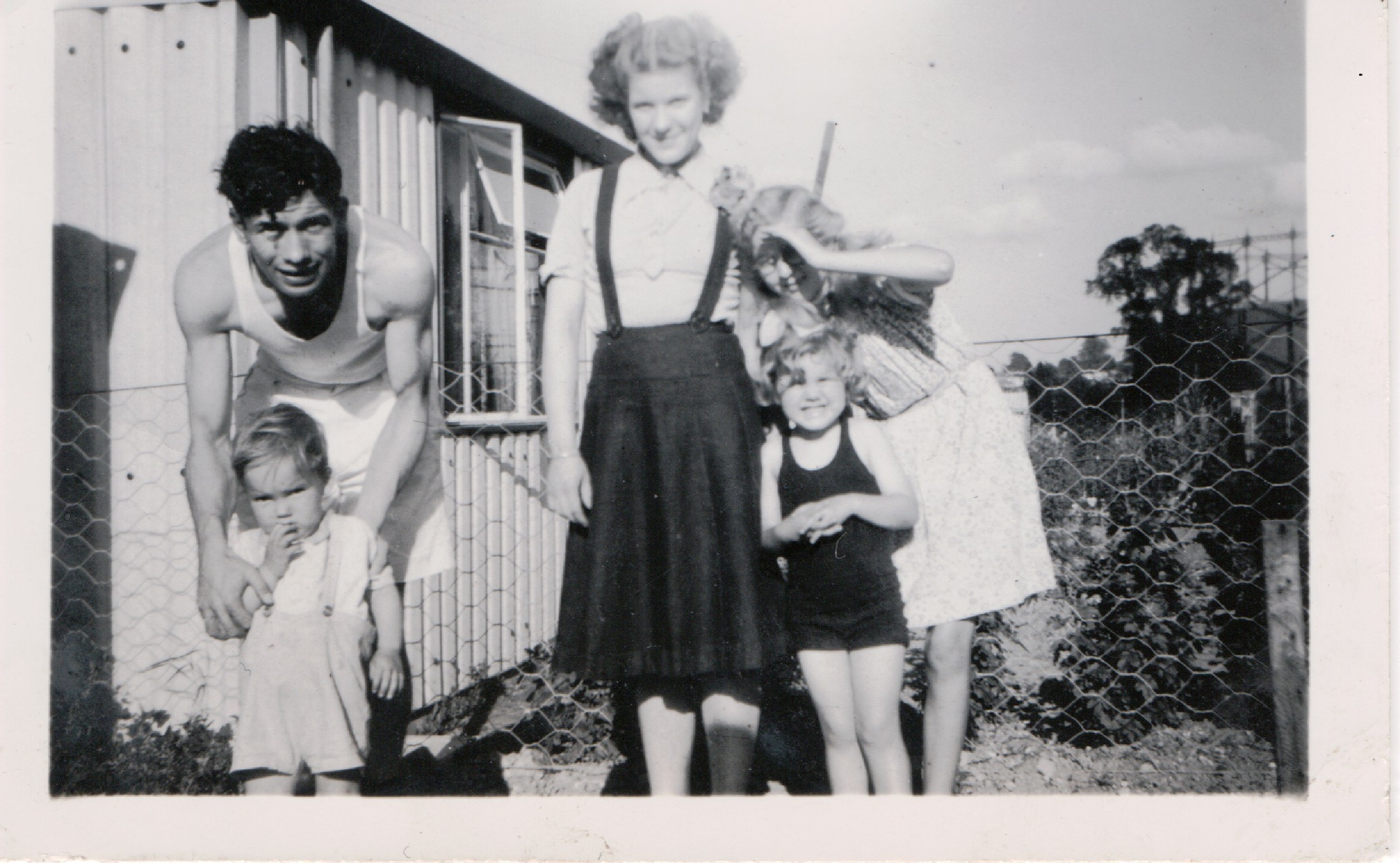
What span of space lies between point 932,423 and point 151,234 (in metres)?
2.02

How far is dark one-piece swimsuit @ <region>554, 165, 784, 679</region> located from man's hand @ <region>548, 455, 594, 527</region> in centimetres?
3

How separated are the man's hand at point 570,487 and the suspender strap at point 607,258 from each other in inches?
11.4

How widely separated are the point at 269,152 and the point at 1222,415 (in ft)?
7.76

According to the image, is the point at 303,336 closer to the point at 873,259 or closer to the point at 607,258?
the point at 607,258

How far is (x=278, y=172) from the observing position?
2.10m

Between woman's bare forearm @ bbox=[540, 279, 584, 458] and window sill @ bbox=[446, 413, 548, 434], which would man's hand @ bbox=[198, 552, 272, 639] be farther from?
woman's bare forearm @ bbox=[540, 279, 584, 458]

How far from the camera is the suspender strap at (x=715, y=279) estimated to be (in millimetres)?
1902

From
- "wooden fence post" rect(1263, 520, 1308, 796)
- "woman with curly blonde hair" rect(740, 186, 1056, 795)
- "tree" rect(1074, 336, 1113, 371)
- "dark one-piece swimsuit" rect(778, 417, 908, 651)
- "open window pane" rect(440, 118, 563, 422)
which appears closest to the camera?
"dark one-piece swimsuit" rect(778, 417, 908, 651)

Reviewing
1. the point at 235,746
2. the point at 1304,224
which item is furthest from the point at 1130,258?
the point at 235,746

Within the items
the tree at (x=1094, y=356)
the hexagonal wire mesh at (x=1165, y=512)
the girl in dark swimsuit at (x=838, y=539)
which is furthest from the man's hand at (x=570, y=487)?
the tree at (x=1094, y=356)

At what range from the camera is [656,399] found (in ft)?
6.31

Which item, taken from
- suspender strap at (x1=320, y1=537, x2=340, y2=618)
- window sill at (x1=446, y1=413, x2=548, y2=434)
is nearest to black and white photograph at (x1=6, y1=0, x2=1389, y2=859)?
suspender strap at (x1=320, y1=537, x2=340, y2=618)

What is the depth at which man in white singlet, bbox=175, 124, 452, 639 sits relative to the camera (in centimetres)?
211

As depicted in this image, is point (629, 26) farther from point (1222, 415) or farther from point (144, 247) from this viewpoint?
point (1222, 415)
